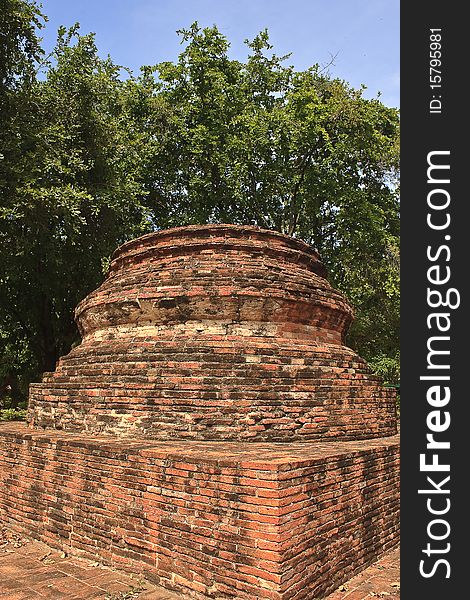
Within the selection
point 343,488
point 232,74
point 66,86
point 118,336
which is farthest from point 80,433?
point 232,74

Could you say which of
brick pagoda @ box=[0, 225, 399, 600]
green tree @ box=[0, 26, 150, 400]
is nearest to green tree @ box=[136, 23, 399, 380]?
green tree @ box=[0, 26, 150, 400]

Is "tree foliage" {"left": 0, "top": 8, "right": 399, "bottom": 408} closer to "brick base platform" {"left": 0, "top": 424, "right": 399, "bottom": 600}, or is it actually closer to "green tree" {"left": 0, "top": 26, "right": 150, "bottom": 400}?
"green tree" {"left": 0, "top": 26, "right": 150, "bottom": 400}

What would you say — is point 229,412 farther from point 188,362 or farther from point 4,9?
point 4,9

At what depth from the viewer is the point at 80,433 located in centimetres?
566

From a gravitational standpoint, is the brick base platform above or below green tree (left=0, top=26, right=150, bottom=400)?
below

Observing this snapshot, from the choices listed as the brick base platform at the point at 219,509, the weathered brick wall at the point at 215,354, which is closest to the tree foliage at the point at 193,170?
the weathered brick wall at the point at 215,354

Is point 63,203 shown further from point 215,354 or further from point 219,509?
point 219,509

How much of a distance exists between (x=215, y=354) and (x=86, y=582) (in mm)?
2322

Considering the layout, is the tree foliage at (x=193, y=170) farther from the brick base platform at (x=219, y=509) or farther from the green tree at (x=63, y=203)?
the brick base platform at (x=219, y=509)

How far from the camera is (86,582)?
394 centimetres

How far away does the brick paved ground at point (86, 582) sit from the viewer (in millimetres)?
3697

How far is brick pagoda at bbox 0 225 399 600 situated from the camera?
3520 millimetres

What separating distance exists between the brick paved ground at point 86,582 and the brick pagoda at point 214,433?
0.36ft

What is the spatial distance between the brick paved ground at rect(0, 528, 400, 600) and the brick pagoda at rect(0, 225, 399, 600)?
0.36 feet
